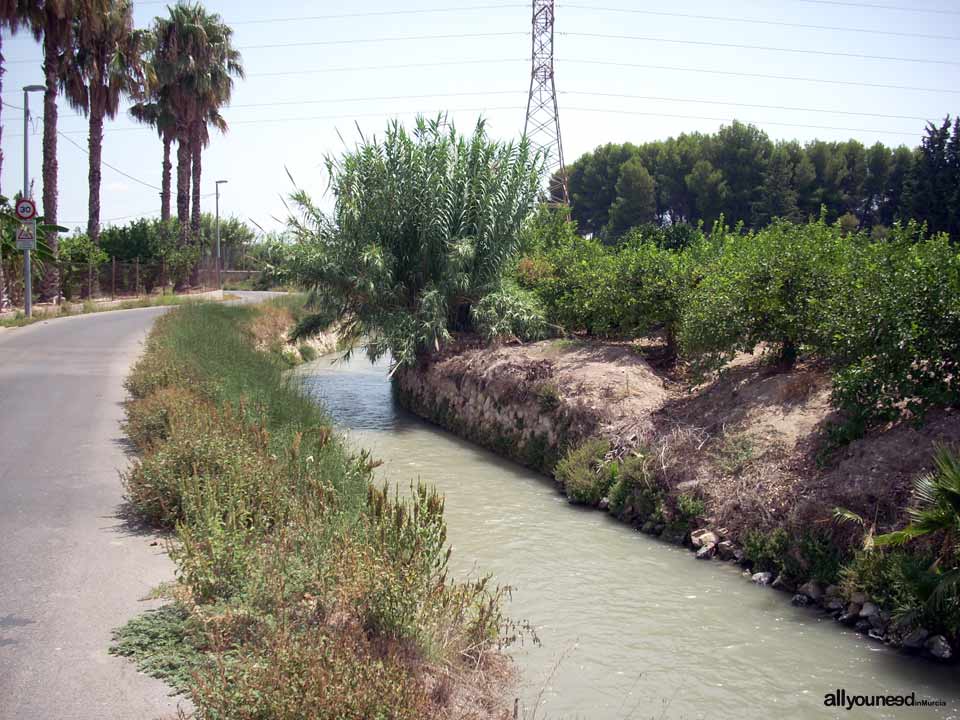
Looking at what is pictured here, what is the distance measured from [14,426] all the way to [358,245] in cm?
1019

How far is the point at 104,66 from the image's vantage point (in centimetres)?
3675

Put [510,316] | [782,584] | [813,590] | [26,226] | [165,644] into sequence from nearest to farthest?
[165,644] < [813,590] < [782,584] < [510,316] < [26,226]

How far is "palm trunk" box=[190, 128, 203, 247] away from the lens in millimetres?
45750

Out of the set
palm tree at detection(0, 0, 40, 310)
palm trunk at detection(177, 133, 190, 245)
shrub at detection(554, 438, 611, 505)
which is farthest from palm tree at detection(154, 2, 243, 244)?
shrub at detection(554, 438, 611, 505)

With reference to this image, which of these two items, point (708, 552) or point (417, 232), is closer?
point (708, 552)

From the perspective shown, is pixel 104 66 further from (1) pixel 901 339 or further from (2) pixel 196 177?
(1) pixel 901 339

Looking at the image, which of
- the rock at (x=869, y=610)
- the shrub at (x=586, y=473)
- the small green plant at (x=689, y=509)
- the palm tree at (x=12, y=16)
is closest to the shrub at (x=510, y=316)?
the shrub at (x=586, y=473)

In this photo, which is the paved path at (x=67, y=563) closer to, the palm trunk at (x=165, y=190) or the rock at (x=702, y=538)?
the rock at (x=702, y=538)

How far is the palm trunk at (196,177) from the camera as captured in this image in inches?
1801

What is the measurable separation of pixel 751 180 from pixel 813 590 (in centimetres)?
5243

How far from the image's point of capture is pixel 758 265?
39.7 ft

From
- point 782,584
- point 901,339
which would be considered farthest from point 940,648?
point 901,339

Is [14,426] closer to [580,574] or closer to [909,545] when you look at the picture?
[580,574]

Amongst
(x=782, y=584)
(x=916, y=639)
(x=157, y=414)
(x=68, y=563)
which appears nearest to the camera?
(x=68, y=563)
